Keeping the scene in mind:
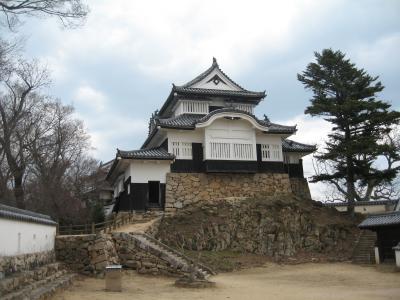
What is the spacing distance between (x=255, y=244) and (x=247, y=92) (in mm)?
12624

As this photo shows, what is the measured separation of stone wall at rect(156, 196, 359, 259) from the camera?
24438 mm

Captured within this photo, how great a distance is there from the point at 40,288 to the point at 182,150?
1660 cm

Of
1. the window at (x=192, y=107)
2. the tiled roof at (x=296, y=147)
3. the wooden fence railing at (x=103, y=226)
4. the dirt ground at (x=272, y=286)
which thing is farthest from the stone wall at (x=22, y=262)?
the tiled roof at (x=296, y=147)

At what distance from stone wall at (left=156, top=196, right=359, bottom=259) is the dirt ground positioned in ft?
9.32

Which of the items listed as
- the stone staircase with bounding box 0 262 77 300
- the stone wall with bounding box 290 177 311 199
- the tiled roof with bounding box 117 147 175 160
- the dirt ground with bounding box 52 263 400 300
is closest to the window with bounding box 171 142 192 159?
the tiled roof with bounding box 117 147 175 160

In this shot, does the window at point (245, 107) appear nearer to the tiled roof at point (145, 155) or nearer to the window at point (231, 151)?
the window at point (231, 151)

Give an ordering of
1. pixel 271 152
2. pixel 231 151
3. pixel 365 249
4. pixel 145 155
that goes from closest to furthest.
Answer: pixel 365 249 < pixel 145 155 < pixel 231 151 < pixel 271 152

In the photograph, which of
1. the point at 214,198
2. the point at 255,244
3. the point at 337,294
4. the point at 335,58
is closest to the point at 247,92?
the point at 335,58

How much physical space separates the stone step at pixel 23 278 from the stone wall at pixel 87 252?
290 centimetres

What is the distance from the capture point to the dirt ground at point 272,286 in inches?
567

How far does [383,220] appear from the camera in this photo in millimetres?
24094

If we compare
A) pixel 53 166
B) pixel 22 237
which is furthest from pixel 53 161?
pixel 22 237

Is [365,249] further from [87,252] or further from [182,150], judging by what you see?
[87,252]

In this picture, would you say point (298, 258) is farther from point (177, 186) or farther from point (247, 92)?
point (247, 92)
